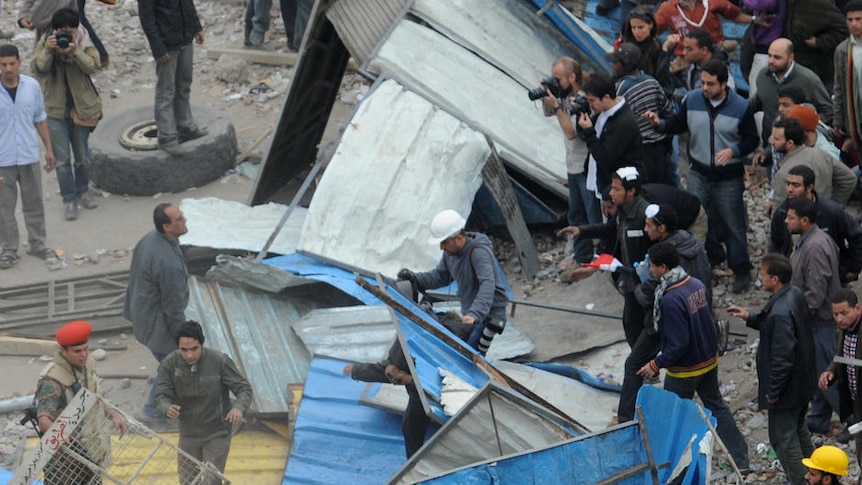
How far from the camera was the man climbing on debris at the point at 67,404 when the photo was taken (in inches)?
227

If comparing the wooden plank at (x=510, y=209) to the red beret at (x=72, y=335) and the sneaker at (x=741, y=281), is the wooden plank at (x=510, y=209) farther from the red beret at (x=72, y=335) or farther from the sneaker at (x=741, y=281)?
the red beret at (x=72, y=335)

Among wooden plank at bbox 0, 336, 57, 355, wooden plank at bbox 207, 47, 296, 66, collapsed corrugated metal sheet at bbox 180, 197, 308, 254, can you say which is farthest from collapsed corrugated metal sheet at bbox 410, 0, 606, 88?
wooden plank at bbox 0, 336, 57, 355

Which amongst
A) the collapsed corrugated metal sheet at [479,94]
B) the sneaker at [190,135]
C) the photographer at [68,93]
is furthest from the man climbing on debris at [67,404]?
the sneaker at [190,135]

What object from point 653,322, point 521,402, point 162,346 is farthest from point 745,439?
point 162,346

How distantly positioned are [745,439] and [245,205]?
4.72 m

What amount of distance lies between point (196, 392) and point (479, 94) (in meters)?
4.32

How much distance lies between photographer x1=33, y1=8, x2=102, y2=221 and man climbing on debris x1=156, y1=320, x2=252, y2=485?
449 cm

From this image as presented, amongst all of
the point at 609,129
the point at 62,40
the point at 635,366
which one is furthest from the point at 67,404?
the point at 62,40

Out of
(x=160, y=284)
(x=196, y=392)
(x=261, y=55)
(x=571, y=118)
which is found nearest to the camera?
(x=196, y=392)

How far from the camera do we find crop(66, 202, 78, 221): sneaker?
10.6 meters

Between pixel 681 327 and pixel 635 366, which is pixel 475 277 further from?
pixel 681 327

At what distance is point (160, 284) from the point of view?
742 centimetres

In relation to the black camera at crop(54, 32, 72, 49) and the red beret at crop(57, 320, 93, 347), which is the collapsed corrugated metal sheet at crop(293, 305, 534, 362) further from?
the black camera at crop(54, 32, 72, 49)

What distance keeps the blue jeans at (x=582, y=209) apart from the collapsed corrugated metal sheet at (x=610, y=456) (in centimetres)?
294
